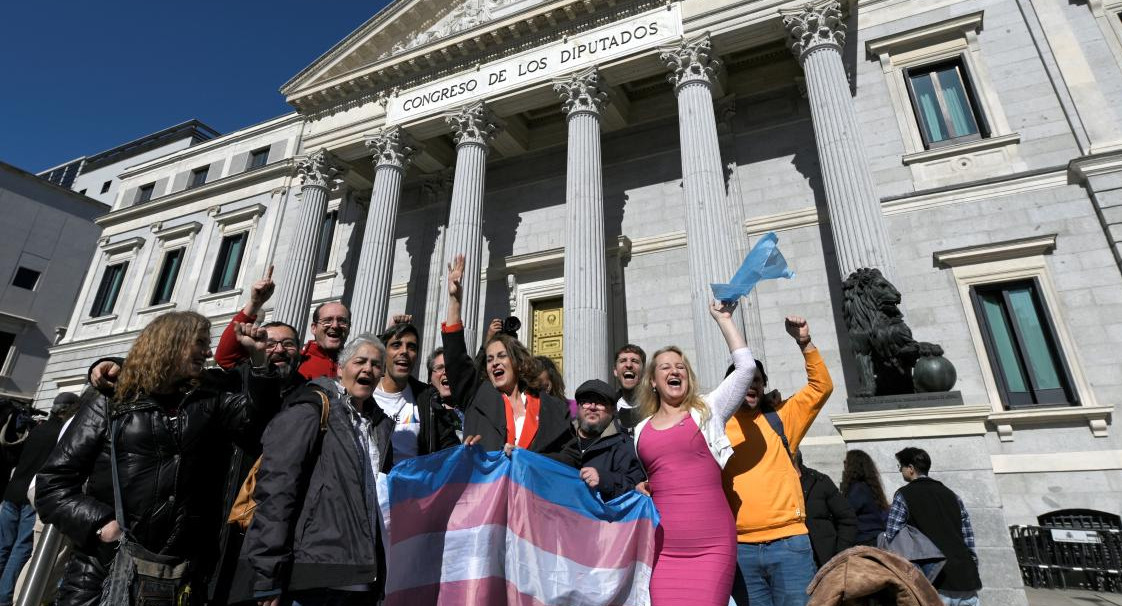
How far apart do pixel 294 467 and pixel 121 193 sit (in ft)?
100

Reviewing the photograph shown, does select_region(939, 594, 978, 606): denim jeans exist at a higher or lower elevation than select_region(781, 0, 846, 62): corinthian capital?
lower

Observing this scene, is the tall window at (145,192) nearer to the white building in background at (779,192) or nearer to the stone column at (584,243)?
the white building in background at (779,192)

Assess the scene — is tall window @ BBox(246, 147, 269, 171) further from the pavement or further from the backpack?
the pavement

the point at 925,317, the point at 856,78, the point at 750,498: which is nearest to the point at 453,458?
the point at 750,498

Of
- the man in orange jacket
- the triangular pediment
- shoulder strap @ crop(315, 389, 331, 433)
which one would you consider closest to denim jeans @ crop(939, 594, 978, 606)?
the man in orange jacket

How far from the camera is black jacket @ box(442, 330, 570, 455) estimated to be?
3.71 metres

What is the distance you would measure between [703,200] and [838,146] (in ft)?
9.25

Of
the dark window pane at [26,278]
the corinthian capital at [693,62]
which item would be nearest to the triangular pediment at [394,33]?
the corinthian capital at [693,62]

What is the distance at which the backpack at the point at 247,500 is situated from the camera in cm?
281

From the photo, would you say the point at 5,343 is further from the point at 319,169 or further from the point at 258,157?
the point at 319,169

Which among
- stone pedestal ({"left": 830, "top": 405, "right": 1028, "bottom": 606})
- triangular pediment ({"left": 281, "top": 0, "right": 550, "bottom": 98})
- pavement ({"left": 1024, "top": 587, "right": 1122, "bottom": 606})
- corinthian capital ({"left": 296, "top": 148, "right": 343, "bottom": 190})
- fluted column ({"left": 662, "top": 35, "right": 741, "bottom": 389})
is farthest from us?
corinthian capital ({"left": 296, "top": 148, "right": 343, "bottom": 190})

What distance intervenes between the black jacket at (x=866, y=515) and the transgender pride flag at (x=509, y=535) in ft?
9.97

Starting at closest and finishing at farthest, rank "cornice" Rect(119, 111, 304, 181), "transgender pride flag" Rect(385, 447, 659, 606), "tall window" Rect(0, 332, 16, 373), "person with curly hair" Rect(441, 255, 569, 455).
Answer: "transgender pride flag" Rect(385, 447, 659, 606), "person with curly hair" Rect(441, 255, 569, 455), "cornice" Rect(119, 111, 304, 181), "tall window" Rect(0, 332, 16, 373)

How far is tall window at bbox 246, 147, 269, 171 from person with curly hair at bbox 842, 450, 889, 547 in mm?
24133
